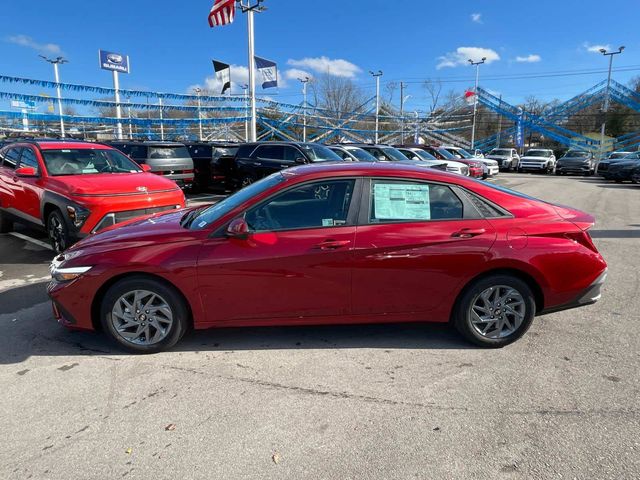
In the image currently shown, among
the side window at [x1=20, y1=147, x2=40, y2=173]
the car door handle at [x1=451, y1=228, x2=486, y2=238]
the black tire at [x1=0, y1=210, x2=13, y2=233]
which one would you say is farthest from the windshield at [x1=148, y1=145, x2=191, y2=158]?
the car door handle at [x1=451, y1=228, x2=486, y2=238]

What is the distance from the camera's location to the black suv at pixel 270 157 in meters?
12.6

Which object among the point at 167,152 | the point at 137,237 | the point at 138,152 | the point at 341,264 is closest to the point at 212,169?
the point at 167,152

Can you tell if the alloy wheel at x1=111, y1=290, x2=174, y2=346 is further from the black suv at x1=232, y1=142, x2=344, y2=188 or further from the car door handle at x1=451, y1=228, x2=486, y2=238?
the black suv at x1=232, y1=142, x2=344, y2=188

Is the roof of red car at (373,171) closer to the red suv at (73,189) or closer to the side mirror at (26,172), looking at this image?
the red suv at (73,189)

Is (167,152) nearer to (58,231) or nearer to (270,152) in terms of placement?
(270,152)

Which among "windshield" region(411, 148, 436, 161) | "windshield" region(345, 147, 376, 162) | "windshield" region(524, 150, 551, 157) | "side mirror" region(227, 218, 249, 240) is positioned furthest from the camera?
"windshield" region(524, 150, 551, 157)

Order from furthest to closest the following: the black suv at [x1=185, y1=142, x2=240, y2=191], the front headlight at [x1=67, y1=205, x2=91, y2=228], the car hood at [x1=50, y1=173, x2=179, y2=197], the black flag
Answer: the black flag, the black suv at [x1=185, y1=142, x2=240, y2=191], the car hood at [x1=50, y1=173, x2=179, y2=197], the front headlight at [x1=67, y1=205, x2=91, y2=228]

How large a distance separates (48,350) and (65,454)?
1.55 metres

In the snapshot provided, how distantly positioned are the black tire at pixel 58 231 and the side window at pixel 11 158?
73.8 inches

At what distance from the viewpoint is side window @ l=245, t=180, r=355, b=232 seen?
3605 mm

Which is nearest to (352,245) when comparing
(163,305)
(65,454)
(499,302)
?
(499,302)

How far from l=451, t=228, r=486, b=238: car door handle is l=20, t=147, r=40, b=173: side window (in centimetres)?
674

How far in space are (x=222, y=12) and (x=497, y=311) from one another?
19.7m

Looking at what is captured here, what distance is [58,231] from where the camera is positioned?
6.60m
